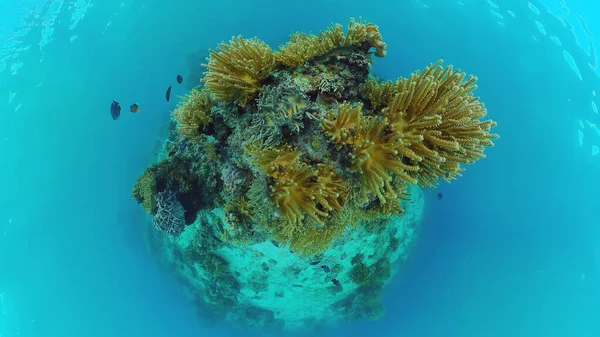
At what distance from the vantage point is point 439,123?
11.9 feet

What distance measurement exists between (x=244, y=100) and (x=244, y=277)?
608 cm

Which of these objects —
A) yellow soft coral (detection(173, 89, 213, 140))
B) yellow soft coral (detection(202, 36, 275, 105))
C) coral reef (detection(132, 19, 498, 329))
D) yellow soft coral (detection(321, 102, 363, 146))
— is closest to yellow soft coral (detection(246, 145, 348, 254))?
coral reef (detection(132, 19, 498, 329))

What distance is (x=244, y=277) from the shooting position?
30.3 ft

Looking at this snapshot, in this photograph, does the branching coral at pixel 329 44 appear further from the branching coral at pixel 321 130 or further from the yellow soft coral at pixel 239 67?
the yellow soft coral at pixel 239 67

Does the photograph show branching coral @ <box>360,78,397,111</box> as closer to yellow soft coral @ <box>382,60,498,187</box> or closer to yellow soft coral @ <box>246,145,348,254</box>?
yellow soft coral @ <box>382,60,498,187</box>

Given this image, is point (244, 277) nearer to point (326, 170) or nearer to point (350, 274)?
point (350, 274)

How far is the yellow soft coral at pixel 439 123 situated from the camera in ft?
12.2

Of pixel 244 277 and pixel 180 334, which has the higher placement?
pixel 244 277

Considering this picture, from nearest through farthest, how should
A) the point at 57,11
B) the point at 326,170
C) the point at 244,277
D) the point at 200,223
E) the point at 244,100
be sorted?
1. the point at 326,170
2. the point at 244,100
3. the point at 200,223
4. the point at 244,277
5. the point at 57,11

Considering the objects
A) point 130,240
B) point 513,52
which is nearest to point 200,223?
point 130,240

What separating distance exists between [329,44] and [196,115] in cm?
217

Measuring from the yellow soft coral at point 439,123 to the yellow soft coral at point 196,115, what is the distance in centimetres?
268

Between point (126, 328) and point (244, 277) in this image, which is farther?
point (126, 328)

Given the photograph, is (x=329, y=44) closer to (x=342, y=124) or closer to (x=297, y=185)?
(x=342, y=124)
